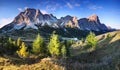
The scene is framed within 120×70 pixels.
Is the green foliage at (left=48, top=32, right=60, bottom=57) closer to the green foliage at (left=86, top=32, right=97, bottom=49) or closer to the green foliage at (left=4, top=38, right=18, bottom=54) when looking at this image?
the green foliage at (left=4, top=38, right=18, bottom=54)

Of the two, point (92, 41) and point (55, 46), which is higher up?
point (92, 41)

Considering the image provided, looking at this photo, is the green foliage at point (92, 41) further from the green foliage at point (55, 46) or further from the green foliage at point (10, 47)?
the green foliage at point (10, 47)

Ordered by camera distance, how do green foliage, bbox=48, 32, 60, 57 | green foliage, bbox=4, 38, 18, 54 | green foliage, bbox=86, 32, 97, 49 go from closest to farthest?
1. green foliage, bbox=48, 32, 60, 57
2. green foliage, bbox=4, 38, 18, 54
3. green foliage, bbox=86, 32, 97, 49

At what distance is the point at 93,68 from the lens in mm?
30203

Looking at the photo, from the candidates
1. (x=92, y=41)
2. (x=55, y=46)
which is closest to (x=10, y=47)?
(x=55, y=46)

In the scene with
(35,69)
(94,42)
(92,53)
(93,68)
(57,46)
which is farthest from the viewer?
(94,42)

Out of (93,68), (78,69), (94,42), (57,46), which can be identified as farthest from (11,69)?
(94,42)

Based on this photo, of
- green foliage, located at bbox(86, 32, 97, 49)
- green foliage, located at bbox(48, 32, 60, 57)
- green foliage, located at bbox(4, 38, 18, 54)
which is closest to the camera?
green foliage, located at bbox(48, 32, 60, 57)

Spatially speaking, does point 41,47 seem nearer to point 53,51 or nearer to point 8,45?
point 53,51

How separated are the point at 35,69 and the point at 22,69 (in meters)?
1.62

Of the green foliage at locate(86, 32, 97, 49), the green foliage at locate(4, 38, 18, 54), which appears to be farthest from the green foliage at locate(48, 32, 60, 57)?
the green foliage at locate(86, 32, 97, 49)

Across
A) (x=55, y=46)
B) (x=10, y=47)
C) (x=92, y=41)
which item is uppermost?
(x=92, y=41)

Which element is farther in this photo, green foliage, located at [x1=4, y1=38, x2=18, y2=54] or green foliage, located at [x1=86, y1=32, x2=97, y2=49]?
green foliage, located at [x1=86, y1=32, x2=97, y2=49]

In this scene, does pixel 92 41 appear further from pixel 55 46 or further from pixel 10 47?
pixel 10 47
